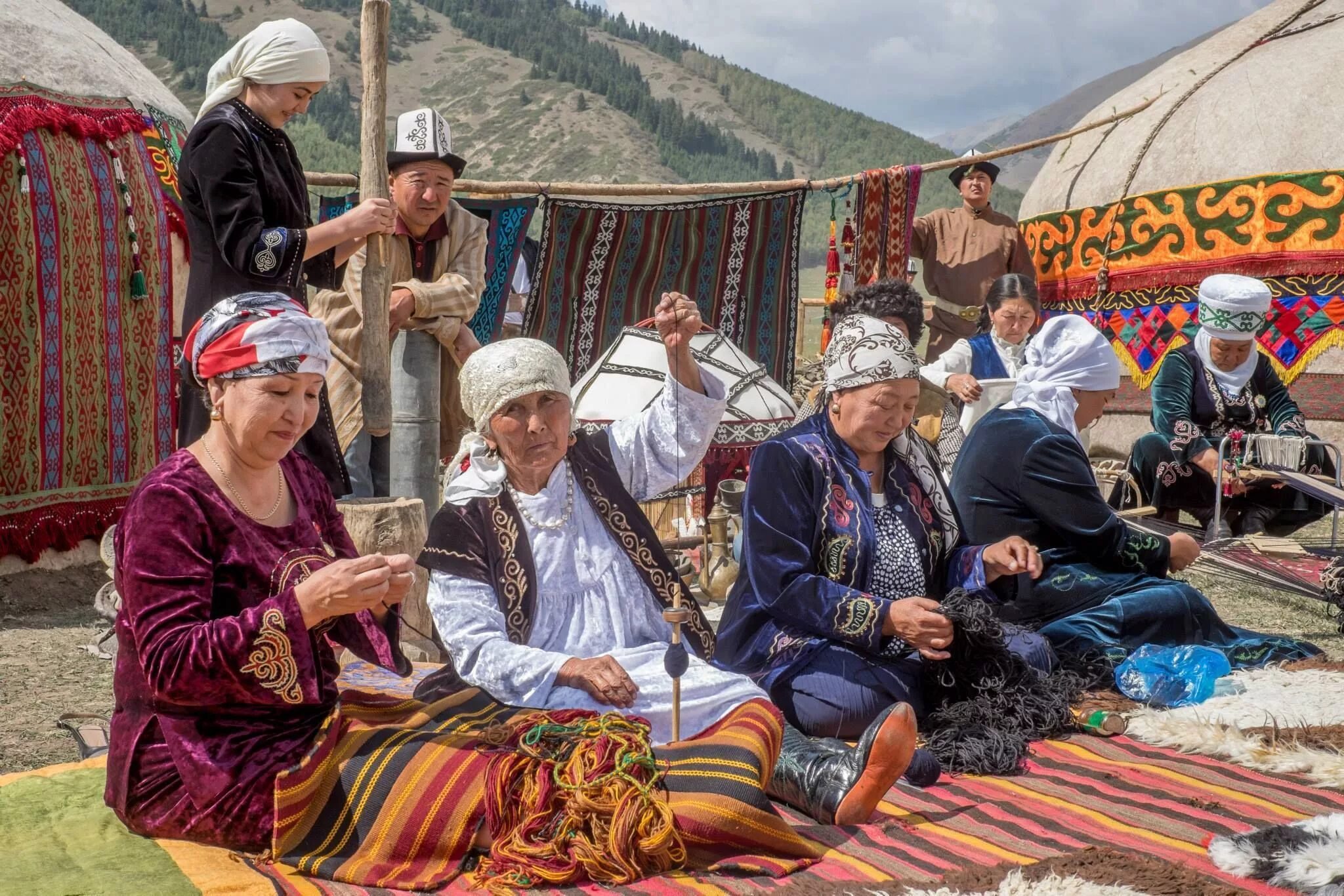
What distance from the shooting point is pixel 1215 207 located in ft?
29.9

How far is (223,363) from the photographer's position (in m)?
2.46

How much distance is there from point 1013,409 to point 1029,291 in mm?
2067

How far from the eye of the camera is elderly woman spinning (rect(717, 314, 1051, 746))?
347 centimetres

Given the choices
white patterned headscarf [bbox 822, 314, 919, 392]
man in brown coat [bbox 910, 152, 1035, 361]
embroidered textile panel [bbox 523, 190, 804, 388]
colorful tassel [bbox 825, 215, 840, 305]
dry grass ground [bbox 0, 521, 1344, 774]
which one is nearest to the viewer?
white patterned headscarf [bbox 822, 314, 919, 392]

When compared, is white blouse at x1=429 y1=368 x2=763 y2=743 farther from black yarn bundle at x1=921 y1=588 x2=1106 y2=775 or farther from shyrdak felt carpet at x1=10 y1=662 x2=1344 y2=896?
black yarn bundle at x1=921 y1=588 x2=1106 y2=775

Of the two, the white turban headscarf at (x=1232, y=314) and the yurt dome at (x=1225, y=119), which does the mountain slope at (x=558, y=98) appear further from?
the white turban headscarf at (x=1232, y=314)

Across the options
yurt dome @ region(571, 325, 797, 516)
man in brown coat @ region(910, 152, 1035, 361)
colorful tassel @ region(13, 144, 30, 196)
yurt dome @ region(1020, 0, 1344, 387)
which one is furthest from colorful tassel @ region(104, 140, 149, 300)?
yurt dome @ region(1020, 0, 1344, 387)

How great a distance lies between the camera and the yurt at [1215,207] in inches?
345

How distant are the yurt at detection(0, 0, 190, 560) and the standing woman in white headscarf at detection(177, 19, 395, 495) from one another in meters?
2.84

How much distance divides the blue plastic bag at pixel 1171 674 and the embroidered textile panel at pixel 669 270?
3634mm

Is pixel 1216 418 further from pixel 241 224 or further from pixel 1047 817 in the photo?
pixel 241 224

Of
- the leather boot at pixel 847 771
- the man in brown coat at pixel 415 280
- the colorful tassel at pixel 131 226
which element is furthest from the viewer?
the colorful tassel at pixel 131 226

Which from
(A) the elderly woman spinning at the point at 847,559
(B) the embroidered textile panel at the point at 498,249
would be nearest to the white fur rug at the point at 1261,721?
(A) the elderly woman spinning at the point at 847,559

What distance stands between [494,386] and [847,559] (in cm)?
114
